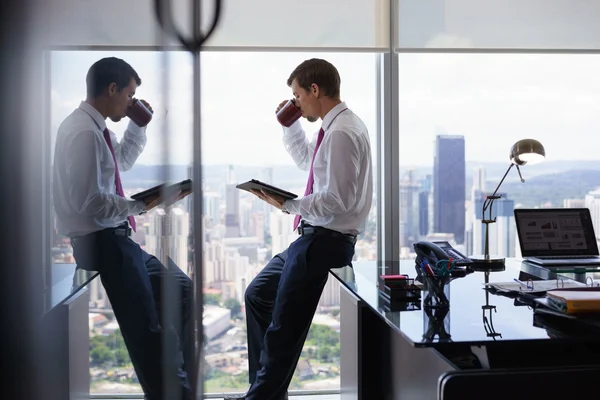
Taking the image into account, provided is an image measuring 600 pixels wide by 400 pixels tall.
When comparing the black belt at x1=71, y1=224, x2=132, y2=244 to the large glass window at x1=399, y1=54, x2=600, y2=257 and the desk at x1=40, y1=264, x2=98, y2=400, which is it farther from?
the large glass window at x1=399, y1=54, x2=600, y2=257

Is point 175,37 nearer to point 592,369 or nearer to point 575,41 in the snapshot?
point 592,369

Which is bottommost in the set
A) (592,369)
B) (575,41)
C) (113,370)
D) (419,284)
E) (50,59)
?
(592,369)

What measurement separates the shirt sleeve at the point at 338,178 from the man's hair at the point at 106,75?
2283 mm

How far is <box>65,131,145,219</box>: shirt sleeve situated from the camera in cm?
26

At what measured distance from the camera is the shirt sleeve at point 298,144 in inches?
128

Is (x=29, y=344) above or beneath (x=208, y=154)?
beneath

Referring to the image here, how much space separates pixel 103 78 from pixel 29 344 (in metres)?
0.12

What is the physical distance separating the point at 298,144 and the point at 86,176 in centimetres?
299

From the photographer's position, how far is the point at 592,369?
1352mm

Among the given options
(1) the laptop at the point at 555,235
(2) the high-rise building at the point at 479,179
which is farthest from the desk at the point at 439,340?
(2) the high-rise building at the point at 479,179

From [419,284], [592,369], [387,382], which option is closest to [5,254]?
[592,369]

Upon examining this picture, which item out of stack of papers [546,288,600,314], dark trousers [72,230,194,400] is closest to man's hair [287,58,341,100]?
stack of papers [546,288,600,314]

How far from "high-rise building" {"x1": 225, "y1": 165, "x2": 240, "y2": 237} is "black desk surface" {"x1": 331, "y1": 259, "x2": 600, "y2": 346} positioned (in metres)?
1.25

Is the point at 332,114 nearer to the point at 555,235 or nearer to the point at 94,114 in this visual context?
the point at 555,235
